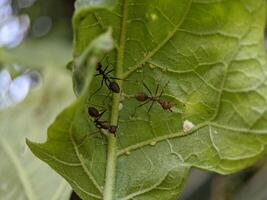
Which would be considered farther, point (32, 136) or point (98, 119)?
point (32, 136)

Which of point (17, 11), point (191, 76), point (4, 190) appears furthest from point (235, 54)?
point (17, 11)

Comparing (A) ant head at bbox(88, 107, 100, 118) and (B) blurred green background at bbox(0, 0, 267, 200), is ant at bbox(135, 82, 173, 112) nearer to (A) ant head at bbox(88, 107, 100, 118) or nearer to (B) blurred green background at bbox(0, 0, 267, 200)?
(A) ant head at bbox(88, 107, 100, 118)

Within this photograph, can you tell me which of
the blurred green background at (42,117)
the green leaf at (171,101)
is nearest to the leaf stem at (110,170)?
the green leaf at (171,101)

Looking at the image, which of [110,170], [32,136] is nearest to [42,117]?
[32,136]

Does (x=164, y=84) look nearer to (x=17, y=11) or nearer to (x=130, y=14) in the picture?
(x=130, y=14)

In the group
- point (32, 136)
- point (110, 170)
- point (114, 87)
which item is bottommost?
point (32, 136)

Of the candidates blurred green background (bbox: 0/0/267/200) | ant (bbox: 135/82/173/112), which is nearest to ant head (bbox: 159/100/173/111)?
ant (bbox: 135/82/173/112)

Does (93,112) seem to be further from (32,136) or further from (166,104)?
(32,136)
